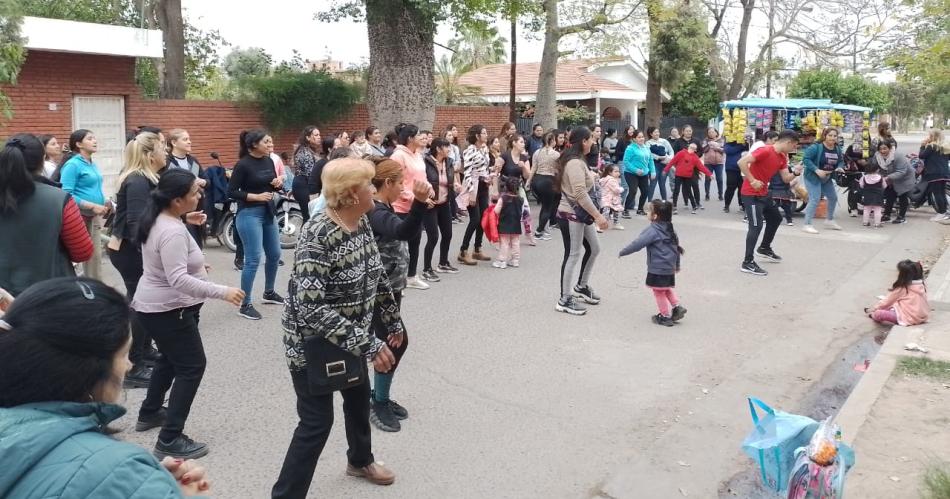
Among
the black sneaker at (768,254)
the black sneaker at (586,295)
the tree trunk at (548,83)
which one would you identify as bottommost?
the black sneaker at (586,295)

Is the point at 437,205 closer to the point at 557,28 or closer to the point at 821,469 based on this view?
the point at 821,469

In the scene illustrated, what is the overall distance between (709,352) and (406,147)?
376cm

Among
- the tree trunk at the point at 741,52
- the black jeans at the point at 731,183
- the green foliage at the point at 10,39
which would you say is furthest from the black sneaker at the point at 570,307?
the tree trunk at the point at 741,52

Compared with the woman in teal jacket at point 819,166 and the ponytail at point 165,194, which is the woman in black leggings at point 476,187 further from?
the ponytail at point 165,194

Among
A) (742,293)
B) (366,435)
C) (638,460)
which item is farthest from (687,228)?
(366,435)

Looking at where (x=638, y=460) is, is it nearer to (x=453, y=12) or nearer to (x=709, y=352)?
(x=709, y=352)

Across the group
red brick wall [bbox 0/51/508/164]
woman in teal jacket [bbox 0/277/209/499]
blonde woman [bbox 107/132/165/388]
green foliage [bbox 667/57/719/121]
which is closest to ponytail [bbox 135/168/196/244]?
blonde woman [bbox 107/132/165/388]

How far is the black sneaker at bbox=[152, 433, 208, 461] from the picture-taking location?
14.6 ft

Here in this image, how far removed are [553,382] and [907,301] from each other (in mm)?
3953

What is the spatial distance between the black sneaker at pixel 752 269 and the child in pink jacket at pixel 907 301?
2.18 meters

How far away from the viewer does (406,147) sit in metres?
8.56

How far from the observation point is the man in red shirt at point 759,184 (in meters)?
9.94

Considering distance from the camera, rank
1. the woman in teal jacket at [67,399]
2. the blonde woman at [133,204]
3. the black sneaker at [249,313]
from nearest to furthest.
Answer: the woman in teal jacket at [67,399] → the blonde woman at [133,204] → the black sneaker at [249,313]

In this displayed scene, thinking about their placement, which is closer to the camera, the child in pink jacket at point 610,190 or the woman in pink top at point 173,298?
the woman in pink top at point 173,298
